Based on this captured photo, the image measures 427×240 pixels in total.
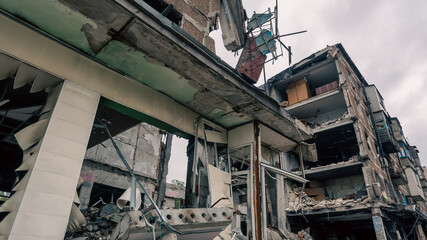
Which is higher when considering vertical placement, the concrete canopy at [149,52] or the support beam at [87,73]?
the concrete canopy at [149,52]

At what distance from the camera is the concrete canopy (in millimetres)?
3049

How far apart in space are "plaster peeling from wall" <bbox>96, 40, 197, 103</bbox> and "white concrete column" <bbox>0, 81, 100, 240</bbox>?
660 mm

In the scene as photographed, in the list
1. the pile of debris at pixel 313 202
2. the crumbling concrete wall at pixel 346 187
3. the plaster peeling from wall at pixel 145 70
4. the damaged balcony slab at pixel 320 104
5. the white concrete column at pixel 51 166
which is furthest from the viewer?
the damaged balcony slab at pixel 320 104

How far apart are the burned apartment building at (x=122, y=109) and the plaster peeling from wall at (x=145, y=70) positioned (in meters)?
0.02

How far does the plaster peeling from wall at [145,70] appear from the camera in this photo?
12.0 feet

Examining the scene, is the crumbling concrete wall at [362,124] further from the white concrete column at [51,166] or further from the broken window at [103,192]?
the white concrete column at [51,166]

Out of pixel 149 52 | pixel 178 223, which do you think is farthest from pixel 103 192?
pixel 149 52

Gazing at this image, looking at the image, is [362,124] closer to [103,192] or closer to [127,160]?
[127,160]

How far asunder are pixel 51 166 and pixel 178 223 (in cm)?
174

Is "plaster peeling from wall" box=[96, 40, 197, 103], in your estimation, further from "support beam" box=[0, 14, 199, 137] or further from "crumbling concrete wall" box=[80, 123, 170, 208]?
"crumbling concrete wall" box=[80, 123, 170, 208]

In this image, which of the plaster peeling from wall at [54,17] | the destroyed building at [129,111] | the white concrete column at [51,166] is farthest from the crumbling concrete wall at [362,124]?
the plaster peeling from wall at [54,17]

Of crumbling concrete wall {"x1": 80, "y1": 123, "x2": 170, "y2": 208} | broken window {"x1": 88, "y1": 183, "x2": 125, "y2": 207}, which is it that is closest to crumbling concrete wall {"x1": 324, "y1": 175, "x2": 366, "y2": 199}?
crumbling concrete wall {"x1": 80, "y1": 123, "x2": 170, "y2": 208}

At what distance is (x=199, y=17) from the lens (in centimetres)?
668

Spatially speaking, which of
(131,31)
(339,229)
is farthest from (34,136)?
(339,229)
